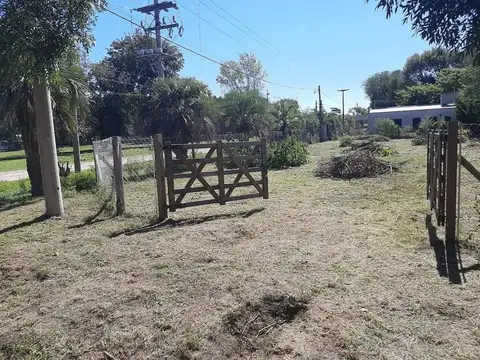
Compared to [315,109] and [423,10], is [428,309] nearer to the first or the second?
[423,10]

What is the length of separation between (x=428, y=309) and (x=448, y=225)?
7.20 feet

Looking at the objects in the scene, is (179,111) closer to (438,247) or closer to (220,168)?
(220,168)

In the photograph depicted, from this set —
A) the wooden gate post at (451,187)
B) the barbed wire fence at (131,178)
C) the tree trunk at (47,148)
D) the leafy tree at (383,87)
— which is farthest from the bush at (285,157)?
the leafy tree at (383,87)

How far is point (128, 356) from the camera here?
10.7 feet

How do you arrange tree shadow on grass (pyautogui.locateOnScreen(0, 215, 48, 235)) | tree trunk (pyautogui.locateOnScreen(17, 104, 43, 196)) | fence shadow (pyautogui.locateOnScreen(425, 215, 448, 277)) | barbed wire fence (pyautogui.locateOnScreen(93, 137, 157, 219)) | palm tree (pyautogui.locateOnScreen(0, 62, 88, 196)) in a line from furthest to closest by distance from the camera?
tree trunk (pyautogui.locateOnScreen(17, 104, 43, 196))
palm tree (pyautogui.locateOnScreen(0, 62, 88, 196))
barbed wire fence (pyautogui.locateOnScreen(93, 137, 157, 219))
tree shadow on grass (pyautogui.locateOnScreen(0, 215, 48, 235))
fence shadow (pyautogui.locateOnScreen(425, 215, 448, 277))

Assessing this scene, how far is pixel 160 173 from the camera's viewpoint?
7.83 metres

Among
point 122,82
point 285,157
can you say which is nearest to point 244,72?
point 122,82

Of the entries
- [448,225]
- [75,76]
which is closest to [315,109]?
[75,76]

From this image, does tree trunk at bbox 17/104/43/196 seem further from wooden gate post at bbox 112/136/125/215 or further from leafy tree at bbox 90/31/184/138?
leafy tree at bbox 90/31/184/138

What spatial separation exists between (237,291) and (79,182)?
31.7 ft

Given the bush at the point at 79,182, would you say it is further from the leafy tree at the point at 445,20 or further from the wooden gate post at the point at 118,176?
the leafy tree at the point at 445,20

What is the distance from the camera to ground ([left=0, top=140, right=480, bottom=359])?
333cm

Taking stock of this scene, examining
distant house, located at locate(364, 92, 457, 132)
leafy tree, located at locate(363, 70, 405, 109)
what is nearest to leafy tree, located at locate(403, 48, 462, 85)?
leafy tree, located at locate(363, 70, 405, 109)

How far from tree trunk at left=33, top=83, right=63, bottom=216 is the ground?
1.10m
